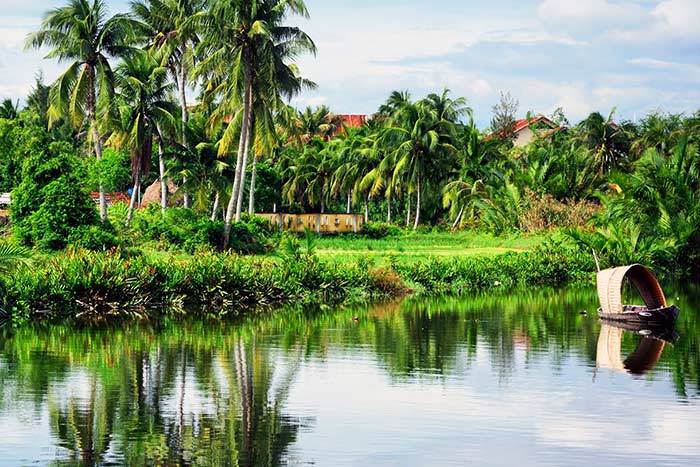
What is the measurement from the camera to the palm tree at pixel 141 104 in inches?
1713

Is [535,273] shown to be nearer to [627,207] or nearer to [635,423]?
[627,207]

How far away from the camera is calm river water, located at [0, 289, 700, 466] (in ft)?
37.2

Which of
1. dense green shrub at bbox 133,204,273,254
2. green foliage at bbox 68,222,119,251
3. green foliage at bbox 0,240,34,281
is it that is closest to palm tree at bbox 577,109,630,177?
dense green shrub at bbox 133,204,273,254

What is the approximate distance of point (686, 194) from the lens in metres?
39.0

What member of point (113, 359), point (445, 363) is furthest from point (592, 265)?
point (113, 359)

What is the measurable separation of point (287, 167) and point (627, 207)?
30.7 meters

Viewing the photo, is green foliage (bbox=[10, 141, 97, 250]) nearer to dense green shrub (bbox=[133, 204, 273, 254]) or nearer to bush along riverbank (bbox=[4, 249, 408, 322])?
dense green shrub (bbox=[133, 204, 273, 254])

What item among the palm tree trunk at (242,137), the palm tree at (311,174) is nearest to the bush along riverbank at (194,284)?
the palm tree trunk at (242,137)

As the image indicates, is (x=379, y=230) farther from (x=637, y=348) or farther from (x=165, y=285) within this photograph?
(x=637, y=348)

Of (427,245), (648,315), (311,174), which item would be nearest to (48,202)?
(648,315)

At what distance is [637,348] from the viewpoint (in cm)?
2025

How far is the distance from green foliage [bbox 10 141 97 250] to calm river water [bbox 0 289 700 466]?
12003mm

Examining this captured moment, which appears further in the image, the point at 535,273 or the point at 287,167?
the point at 287,167

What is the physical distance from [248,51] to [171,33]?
9.37 meters
